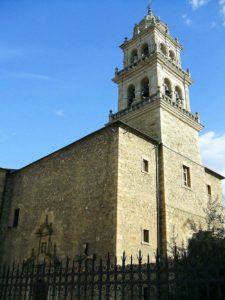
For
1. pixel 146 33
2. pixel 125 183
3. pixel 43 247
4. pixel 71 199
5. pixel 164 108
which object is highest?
pixel 146 33

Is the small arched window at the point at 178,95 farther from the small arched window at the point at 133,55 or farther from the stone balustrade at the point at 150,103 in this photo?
the small arched window at the point at 133,55

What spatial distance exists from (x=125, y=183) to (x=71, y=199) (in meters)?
3.33

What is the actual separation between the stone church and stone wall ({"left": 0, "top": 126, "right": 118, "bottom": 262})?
0.16 feet

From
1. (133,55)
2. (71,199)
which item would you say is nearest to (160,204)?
(71,199)

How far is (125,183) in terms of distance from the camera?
14828mm

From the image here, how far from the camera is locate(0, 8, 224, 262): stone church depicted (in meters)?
14.6

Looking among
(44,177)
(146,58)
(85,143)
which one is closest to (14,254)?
(44,177)

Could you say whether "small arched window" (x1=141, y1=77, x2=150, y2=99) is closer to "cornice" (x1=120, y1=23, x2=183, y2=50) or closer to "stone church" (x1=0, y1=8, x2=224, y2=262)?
"stone church" (x1=0, y1=8, x2=224, y2=262)

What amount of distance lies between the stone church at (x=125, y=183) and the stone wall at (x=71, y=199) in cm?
5

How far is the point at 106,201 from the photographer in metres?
14.5

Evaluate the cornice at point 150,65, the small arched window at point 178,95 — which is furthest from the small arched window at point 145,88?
the small arched window at point 178,95

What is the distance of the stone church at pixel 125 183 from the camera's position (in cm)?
1461

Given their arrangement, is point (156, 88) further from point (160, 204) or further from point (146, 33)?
point (160, 204)

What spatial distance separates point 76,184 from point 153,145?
4640 mm
